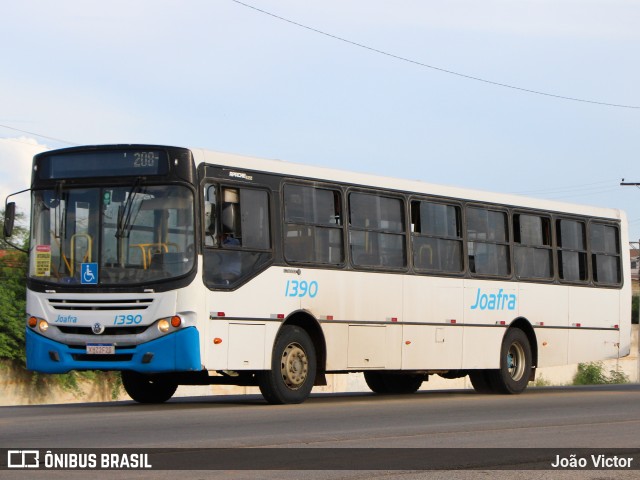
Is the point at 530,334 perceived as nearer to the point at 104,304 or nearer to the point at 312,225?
the point at 312,225

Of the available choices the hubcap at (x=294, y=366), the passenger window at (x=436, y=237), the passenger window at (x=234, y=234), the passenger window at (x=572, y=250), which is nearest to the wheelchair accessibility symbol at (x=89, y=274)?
the passenger window at (x=234, y=234)

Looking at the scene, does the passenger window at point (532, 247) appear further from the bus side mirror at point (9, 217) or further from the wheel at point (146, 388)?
the bus side mirror at point (9, 217)

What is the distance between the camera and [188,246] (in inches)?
633

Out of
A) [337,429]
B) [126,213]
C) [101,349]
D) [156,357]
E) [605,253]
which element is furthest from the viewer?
[605,253]

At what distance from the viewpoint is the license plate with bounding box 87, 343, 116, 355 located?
631 inches

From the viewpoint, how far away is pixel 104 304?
52.9 ft

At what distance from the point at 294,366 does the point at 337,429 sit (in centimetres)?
417

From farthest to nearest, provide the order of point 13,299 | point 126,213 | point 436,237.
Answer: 1. point 13,299
2. point 436,237
3. point 126,213

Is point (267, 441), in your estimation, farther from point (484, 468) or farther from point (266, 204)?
point (266, 204)

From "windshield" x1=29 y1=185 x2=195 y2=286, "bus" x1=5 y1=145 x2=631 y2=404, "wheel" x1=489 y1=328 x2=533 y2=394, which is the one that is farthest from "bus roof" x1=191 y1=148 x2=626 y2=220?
"wheel" x1=489 y1=328 x2=533 y2=394

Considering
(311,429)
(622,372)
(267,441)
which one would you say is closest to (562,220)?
(311,429)

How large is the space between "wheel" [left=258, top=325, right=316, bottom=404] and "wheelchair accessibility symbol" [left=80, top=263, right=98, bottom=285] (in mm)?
2518

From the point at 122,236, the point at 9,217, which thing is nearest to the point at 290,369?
the point at 122,236

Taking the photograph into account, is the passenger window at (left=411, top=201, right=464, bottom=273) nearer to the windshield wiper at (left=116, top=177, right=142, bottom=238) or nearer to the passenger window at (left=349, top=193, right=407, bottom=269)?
the passenger window at (left=349, top=193, right=407, bottom=269)
